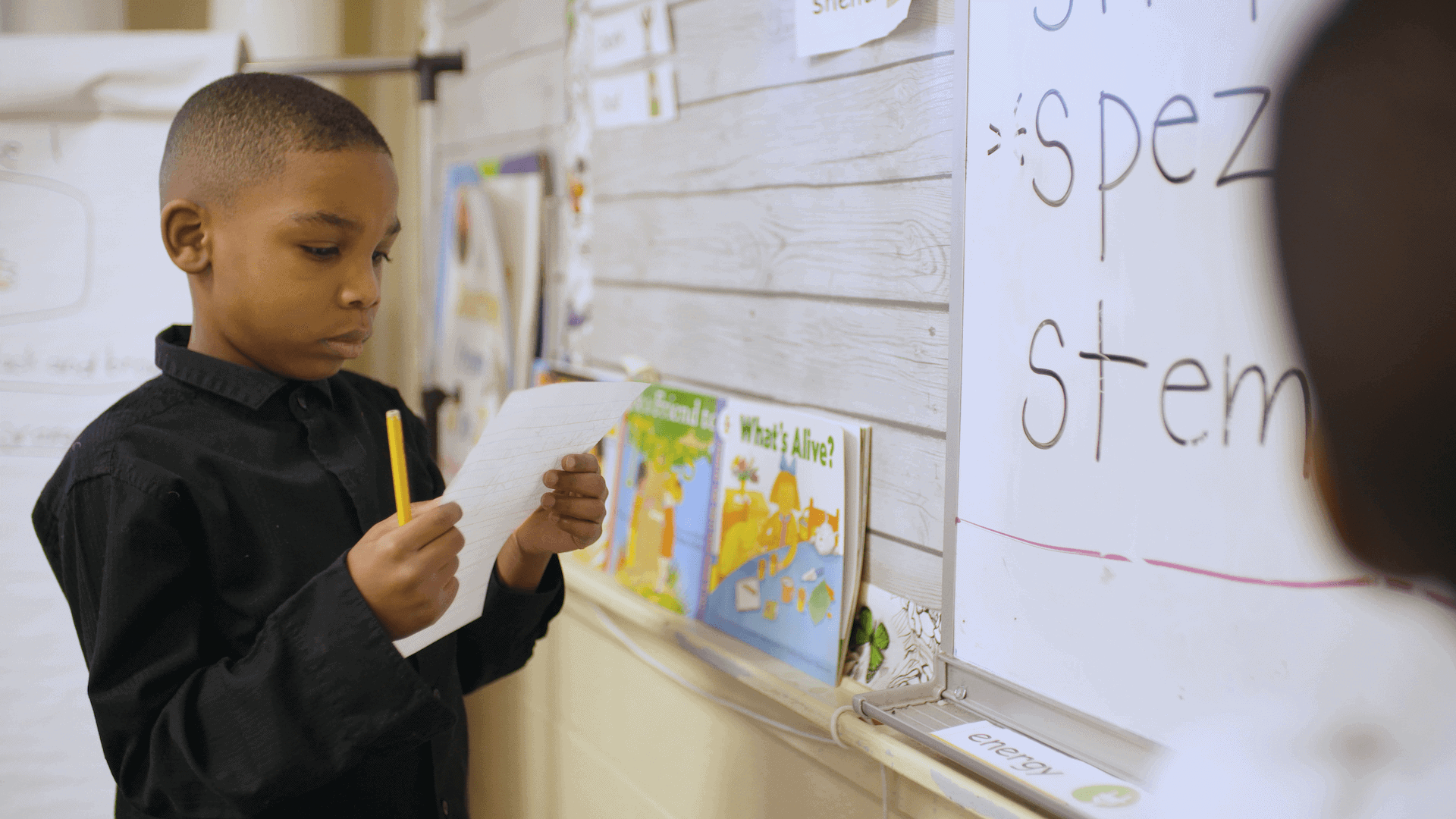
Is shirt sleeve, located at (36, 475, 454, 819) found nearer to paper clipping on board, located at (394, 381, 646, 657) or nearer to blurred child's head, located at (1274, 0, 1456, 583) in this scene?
paper clipping on board, located at (394, 381, 646, 657)

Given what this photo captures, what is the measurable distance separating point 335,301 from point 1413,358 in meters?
0.72

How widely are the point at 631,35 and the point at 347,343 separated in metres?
0.73

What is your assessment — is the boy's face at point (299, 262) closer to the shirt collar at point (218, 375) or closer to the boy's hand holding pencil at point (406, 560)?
the shirt collar at point (218, 375)

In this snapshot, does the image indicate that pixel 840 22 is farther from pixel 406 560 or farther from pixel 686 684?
pixel 686 684

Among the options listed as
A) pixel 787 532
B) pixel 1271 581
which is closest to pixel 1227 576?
pixel 1271 581

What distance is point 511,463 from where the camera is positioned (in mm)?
703

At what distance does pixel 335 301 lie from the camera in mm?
746

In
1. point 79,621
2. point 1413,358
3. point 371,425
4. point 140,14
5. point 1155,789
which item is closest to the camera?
point 1413,358

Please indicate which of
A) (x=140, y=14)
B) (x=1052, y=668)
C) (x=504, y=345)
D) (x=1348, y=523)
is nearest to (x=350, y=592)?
(x=1052, y=668)

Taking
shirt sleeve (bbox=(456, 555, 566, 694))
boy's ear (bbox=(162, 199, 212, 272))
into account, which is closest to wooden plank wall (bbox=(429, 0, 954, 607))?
shirt sleeve (bbox=(456, 555, 566, 694))

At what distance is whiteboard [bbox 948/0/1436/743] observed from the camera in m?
0.52

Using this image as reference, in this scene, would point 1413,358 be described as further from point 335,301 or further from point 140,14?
point 140,14

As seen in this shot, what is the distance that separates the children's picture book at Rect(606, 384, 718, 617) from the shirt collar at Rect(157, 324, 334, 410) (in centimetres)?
49

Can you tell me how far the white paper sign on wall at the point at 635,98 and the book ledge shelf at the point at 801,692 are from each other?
0.64 metres
